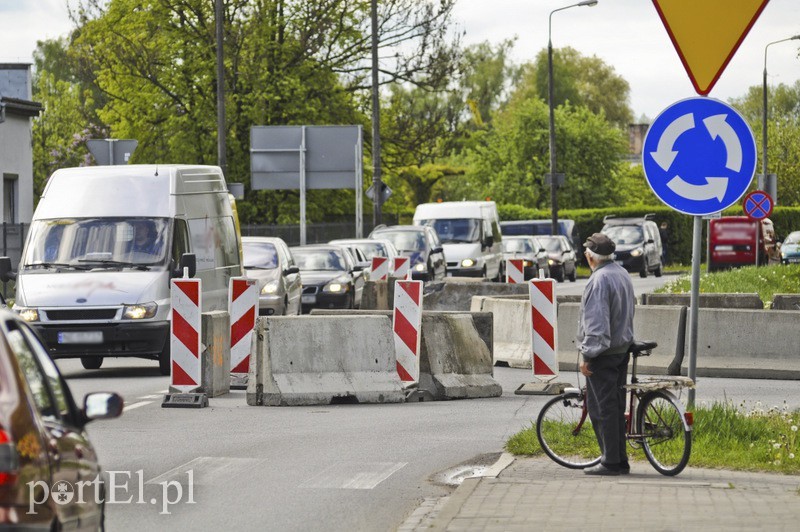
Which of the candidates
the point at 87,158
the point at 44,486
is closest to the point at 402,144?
the point at 87,158

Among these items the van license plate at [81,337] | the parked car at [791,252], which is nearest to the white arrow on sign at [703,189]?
the van license plate at [81,337]

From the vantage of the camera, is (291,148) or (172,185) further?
(291,148)

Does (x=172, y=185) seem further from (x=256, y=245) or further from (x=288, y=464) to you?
(x=288, y=464)

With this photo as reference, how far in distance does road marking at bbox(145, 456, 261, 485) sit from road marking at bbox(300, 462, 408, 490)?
577mm

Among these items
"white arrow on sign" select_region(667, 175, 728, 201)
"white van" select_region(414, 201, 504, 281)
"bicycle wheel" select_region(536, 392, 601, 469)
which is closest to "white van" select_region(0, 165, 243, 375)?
"bicycle wheel" select_region(536, 392, 601, 469)

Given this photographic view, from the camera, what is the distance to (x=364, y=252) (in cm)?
3500

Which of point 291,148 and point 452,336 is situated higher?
point 291,148

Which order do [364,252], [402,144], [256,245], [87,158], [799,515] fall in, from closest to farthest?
1. [799,515]
2. [256,245]
3. [364,252]
4. [402,144]
5. [87,158]

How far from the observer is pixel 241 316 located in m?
17.0

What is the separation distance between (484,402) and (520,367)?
4.45 meters

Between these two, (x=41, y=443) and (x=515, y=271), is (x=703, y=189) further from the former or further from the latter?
(x=515, y=271)

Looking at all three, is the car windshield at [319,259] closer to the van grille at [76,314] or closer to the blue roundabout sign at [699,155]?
the van grille at [76,314]

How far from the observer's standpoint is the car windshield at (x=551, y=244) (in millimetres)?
52031

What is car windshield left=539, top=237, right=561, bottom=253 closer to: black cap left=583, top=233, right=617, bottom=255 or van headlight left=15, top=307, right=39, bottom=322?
van headlight left=15, top=307, right=39, bottom=322
